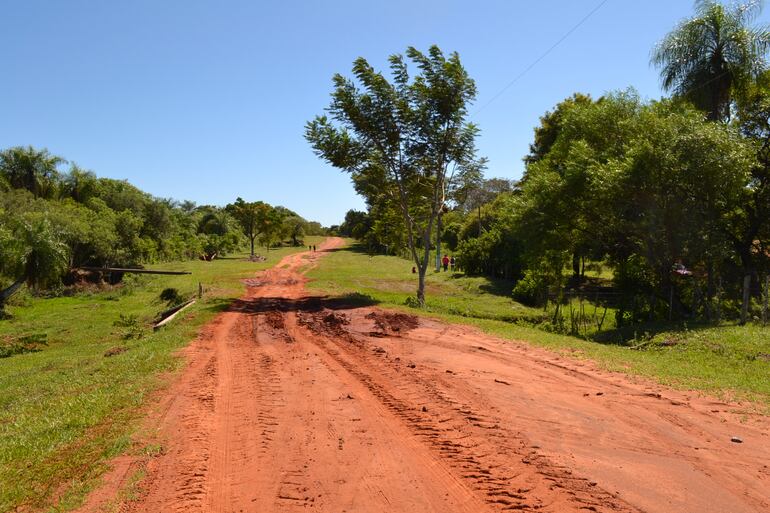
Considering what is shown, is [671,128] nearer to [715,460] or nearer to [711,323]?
[711,323]

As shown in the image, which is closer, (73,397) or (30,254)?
(73,397)

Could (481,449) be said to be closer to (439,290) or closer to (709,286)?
(709,286)

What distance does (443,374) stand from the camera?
9.35m

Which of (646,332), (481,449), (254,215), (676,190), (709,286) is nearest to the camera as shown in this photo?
(481,449)

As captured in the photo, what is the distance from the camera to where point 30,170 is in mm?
46750

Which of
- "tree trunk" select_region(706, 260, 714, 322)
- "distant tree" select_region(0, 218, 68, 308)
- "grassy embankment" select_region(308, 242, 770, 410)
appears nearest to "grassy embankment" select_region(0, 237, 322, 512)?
"distant tree" select_region(0, 218, 68, 308)

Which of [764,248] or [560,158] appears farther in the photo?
[560,158]

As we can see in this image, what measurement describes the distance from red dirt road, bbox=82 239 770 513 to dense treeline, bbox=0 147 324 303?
53.7ft

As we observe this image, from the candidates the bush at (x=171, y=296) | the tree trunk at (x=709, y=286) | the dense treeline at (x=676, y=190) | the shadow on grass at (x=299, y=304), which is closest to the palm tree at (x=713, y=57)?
the dense treeline at (x=676, y=190)

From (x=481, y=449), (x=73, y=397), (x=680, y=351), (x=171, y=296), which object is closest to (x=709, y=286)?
(x=680, y=351)

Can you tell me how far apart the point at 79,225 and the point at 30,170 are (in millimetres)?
16978

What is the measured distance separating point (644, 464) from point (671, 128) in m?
13.2

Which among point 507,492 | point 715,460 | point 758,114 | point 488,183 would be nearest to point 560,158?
point 758,114

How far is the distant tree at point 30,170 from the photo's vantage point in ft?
150
